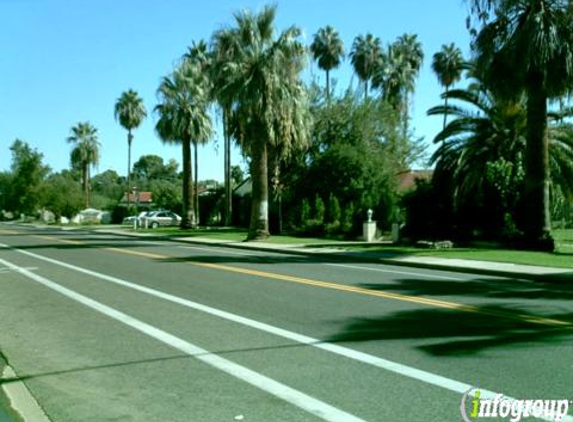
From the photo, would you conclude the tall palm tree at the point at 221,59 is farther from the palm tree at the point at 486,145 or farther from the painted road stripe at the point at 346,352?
the painted road stripe at the point at 346,352

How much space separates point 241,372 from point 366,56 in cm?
6527

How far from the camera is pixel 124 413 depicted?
243 inches

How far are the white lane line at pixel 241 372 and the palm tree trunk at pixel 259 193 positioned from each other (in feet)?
74.9

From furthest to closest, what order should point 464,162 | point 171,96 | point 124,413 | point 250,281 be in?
point 171,96 < point 464,162 < point 250,281 < point 124,413

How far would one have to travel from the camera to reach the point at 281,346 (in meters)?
8.89

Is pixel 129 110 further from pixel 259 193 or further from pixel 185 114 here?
pixel 259 193

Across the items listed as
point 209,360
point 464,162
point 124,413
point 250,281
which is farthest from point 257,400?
point 464,162

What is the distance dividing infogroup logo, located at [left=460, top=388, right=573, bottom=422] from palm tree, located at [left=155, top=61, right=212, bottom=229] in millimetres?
44986

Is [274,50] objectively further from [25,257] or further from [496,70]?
[25,257]

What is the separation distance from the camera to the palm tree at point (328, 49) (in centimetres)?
7031

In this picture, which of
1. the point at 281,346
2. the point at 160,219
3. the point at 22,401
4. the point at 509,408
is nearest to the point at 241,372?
the point at 281,346

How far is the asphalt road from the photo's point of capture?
6438mm

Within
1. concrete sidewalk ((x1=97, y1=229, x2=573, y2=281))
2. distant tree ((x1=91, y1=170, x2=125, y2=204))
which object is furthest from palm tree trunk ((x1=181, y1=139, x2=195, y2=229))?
distant tree ((x1=91, y1=170, x2=125, y2=204))

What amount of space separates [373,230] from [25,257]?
57.0 feet
